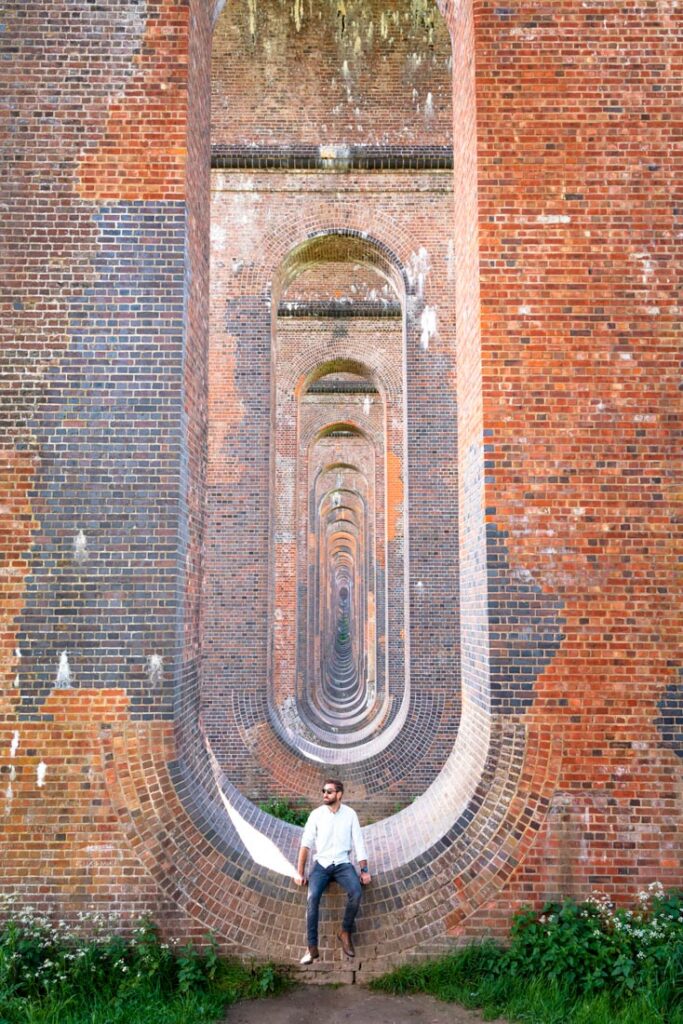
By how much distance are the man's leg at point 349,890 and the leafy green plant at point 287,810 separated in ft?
21.3

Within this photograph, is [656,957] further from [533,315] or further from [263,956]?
[533,315]

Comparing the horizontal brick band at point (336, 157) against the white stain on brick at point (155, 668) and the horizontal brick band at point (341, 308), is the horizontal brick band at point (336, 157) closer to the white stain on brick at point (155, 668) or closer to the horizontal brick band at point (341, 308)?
the horizontal brick band at point (341, 308)

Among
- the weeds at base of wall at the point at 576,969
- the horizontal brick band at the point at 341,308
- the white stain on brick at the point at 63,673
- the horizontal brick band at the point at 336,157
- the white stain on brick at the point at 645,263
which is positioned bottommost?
the weeds at base of wall at the point at 576,969

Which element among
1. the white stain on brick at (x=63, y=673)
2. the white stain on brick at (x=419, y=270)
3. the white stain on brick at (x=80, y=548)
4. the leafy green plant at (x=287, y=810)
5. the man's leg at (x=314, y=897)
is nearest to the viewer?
the man's leg at (x=314, y=897)

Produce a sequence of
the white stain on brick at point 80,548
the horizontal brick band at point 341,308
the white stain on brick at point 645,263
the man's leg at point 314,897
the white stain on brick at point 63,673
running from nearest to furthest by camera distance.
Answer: the man's leg at point 314,897
the white stain on brick at point 63,673
the white stain on brick at point 80,548
the white stain on brick at point 645,263
the horizontal brick band at point 341,308

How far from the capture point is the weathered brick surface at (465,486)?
4.74 meters

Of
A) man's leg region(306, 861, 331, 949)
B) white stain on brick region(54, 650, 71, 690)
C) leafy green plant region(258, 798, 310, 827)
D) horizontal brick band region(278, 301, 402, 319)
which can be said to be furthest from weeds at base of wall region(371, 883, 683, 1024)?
horizontal brick band region(278, 301, 402, 319)

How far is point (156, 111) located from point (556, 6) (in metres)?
Answer: 3.10

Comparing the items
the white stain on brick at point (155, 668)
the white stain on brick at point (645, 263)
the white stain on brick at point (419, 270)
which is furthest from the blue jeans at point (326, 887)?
the white stain on brick at point (419, 270)

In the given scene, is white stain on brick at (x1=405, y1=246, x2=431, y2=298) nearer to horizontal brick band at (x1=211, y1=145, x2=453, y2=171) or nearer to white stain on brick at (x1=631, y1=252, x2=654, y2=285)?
horizontal brick band at (x1=211, y1=145, x2=453, y2=171)

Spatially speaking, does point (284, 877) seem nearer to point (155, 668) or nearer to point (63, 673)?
point (155, 668)

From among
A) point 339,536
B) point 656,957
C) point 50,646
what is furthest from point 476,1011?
point 339,536

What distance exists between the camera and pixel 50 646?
16.1ft

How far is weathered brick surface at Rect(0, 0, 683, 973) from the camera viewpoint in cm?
474
